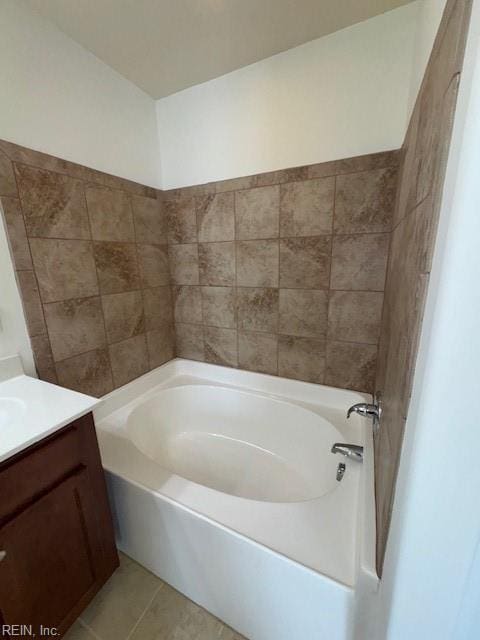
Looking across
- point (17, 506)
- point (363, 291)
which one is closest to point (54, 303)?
point (17, 506)

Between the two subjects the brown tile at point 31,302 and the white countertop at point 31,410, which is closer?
the white countertop at point 31,410

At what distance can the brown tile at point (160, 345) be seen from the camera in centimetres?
175

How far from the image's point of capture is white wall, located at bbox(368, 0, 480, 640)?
0.27 meters

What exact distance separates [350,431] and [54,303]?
159 centimetres

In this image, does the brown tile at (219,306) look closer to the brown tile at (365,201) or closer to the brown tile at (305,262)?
the brown tile at (305,262)

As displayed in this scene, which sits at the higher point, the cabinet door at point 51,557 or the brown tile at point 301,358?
the brown tile at point 301,358

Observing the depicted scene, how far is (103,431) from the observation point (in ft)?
4.30

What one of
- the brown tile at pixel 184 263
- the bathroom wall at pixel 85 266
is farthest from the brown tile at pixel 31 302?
the brown tile at pixel 184 263

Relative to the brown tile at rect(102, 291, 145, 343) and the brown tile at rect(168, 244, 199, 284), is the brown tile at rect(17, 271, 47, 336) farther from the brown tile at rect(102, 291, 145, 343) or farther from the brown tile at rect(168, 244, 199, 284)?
the brown tile at rect(168, 244, 199, 284)

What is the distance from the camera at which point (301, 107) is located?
4.22ft

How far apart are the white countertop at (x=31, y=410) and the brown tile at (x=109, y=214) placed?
2.59 feet

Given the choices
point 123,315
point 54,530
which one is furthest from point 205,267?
point 54,530

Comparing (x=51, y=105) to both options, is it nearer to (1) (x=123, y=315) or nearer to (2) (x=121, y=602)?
(1) (x=123, y=315)

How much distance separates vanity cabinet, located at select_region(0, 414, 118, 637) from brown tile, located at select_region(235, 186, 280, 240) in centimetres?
125
